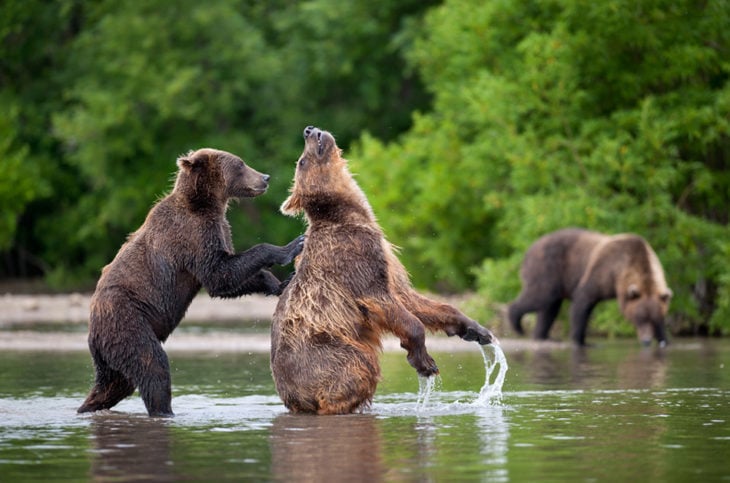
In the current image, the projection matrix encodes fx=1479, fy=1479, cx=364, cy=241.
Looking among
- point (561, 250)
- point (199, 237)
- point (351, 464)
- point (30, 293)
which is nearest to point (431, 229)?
point (561, 250)

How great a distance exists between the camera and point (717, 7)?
20266 mm

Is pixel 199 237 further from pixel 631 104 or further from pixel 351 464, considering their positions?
pixel 631 104

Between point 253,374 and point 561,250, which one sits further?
point 561,250

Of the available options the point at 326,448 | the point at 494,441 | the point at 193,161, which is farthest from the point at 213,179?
the point at 494,441

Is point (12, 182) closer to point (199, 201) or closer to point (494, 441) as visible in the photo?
point (199, 201)

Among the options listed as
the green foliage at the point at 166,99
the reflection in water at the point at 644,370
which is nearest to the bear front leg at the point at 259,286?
the reflection in water at the point at 644,370

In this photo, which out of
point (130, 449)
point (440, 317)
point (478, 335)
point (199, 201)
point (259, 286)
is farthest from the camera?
point (199, 201)

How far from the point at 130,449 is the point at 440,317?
8.96 feet

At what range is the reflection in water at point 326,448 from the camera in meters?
7.07

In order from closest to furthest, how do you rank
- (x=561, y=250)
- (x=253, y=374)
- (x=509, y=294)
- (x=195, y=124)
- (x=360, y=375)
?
(x=360, y=375), (x=253, y=374), (x=561, y=250), (x=509, y=294), (x=195, y=124)

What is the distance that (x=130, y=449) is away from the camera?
26.8ft

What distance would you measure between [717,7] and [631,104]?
200cm

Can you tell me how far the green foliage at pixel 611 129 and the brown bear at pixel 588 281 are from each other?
105 cm

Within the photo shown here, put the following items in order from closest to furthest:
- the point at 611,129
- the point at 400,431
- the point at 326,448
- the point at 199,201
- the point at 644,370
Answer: the point at 326,448
the point at 400,431
the point at 199,201
the point at 644,370
the point at 611,129
